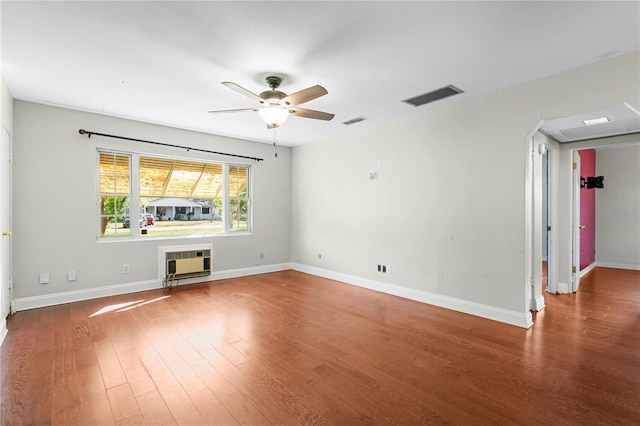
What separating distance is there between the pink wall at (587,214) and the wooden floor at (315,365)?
85.7 inches

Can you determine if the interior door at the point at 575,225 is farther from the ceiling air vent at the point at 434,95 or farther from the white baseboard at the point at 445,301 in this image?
the ceiling air vent at the point at 434,95

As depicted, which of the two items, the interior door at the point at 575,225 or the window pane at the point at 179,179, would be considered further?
the window pane at the point at 179,179

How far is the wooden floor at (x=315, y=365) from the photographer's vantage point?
1.99 meters

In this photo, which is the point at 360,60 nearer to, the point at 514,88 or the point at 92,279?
the point at 514,88

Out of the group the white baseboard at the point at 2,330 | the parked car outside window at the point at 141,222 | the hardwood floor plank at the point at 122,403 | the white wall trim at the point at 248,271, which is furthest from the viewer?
the white wall trim at the point at 248,271

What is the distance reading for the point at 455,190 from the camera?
13.4ft

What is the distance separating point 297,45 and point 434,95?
1.96 m

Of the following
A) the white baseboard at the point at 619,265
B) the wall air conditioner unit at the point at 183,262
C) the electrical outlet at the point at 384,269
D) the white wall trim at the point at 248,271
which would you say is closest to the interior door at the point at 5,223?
the wall air conditioner unit at the point at 183,262

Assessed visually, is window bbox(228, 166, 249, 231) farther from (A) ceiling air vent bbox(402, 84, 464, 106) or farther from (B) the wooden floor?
(A) ceiling air vent bbox(402, 84, 464, 106)

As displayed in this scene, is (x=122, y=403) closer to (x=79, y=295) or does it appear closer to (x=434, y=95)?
(x=79, y=295)

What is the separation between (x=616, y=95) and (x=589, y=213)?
4.92 meters

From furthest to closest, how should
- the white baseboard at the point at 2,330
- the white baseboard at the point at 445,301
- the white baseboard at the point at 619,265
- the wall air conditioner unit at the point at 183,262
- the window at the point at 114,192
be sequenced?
the white baseboard at the point at 619,265 → the wall air conditioner unit at the point at 183,262 → the window at the point at 114,192 → the white baseboard at the point at 445,301 → the white baseboard at the point at 2,330

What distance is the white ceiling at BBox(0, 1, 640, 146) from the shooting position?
216 cm

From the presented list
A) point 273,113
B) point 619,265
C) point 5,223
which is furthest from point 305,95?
point 619,265
